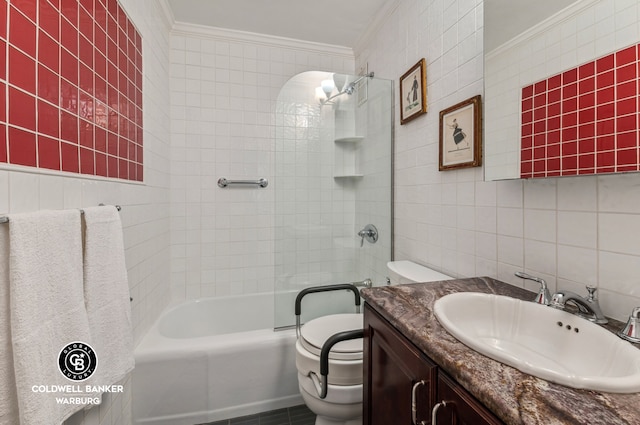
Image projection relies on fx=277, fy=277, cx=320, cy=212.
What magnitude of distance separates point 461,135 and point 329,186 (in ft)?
3.48

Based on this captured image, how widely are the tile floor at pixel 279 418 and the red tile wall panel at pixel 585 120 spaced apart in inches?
66.7

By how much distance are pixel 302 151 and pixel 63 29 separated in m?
1.37

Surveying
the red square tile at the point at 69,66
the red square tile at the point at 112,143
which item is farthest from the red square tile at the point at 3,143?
the red square tile at the point at 112,143

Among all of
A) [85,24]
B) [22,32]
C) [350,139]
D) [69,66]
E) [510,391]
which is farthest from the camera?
[350,139]

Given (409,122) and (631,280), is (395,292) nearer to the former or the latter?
(631,280)

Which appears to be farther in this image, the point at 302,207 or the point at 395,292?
the point at 302,207

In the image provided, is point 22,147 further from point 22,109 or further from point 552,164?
point 552,164

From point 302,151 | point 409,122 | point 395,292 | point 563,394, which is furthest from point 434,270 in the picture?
point 302,151

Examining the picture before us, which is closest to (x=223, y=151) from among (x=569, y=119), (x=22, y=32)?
(x=22, y=32)

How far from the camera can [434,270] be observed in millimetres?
1511

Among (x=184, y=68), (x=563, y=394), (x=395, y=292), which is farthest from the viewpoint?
(x=184, y=68)

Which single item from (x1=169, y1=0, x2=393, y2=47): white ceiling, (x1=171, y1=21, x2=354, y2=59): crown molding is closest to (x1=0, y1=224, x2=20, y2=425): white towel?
(x1=169, y1=0, x2=393, y2=47): white ceiling

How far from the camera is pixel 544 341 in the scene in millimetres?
788

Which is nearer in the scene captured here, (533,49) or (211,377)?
(533,49)
